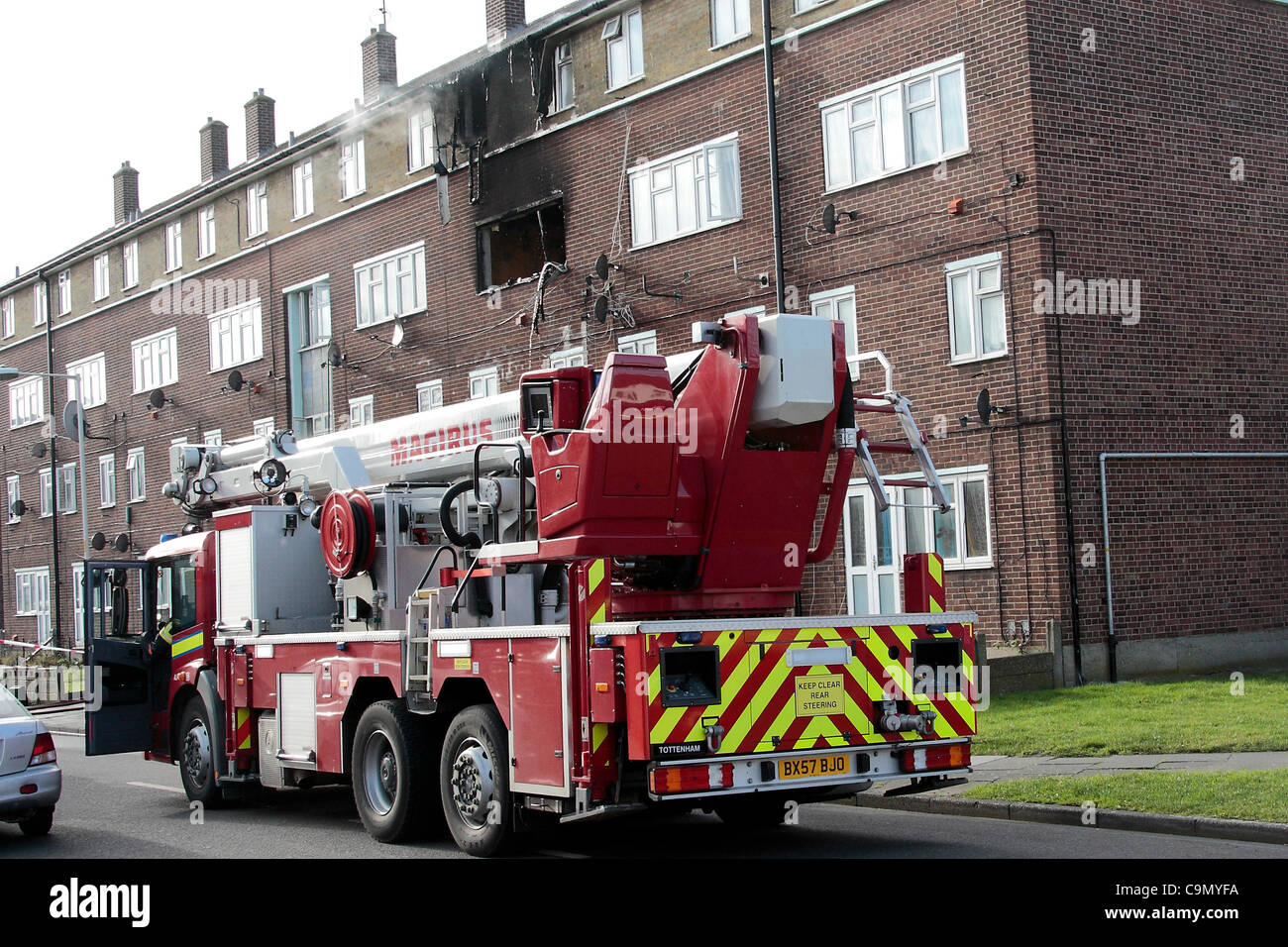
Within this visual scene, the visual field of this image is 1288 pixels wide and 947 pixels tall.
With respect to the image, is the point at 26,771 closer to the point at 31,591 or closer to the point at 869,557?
the point at 869,557

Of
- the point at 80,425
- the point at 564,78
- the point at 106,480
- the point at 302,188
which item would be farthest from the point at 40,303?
the point at 564,78

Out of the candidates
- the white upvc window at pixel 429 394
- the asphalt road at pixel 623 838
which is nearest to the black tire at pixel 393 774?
the asphalt road at pixel 623 838

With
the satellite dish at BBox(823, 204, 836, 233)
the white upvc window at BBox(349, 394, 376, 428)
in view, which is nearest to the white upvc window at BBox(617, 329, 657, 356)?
the satellite dish at BBox(823, 204, 836, 233)

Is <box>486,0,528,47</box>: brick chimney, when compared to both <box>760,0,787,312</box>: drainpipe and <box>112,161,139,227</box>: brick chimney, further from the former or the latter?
→ <box>112,161,139,227</box>: brick chimney

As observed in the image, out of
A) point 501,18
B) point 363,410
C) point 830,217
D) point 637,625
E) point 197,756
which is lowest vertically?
point 197,756

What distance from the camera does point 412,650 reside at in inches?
435

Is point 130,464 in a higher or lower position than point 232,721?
higher

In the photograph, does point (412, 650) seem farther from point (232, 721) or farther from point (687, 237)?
point (687, 237)

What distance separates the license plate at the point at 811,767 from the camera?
30.8ft

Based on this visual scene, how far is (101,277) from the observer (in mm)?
44125

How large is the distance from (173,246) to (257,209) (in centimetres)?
493

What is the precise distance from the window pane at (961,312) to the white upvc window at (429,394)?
40.9 feet
